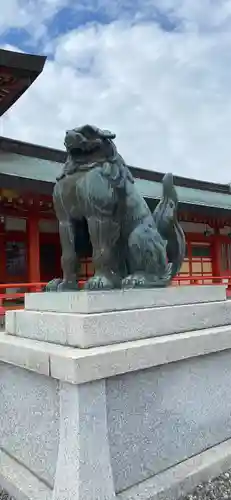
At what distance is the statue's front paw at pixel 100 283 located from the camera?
6.69ft

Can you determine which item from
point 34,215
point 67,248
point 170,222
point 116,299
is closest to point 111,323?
point 116,299

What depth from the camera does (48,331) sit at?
2.00 m

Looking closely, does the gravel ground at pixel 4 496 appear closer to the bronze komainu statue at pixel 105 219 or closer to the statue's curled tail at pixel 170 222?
the bronze komainu statue at pixel 105 219

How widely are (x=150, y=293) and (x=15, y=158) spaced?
293 inches

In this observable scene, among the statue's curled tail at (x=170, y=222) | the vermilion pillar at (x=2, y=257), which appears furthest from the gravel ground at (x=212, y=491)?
the vermilion pillar at (x=2, y=257)

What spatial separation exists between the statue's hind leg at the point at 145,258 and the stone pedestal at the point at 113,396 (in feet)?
0.33

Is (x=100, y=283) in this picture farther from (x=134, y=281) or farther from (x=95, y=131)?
(x=95, y=131)

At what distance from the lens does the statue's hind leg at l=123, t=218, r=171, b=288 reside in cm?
223

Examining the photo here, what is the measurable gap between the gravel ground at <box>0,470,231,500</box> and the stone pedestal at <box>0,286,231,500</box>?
0.04m

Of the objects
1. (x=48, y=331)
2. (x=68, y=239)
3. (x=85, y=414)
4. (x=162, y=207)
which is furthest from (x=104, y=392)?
(x=162, y=207)

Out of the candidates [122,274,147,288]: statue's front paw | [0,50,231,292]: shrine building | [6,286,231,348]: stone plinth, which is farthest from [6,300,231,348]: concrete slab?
[0,50,231,292]: shrine building

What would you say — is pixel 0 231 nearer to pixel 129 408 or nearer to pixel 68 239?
pixel 68 239

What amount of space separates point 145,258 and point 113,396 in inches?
32.6

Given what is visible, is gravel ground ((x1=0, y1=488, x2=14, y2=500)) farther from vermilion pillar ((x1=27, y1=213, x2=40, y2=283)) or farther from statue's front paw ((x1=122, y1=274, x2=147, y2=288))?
vermilion pillar ((x1=27, y1=213, x2=40, y2=283))
